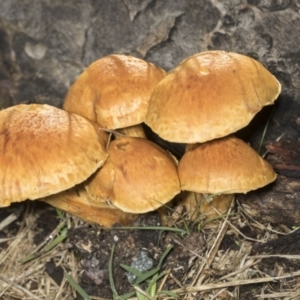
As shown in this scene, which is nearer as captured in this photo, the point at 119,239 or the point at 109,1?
the point at 119,239

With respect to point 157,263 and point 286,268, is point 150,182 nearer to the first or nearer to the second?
point 157,263

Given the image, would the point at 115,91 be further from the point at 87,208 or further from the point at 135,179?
the point at 87,208

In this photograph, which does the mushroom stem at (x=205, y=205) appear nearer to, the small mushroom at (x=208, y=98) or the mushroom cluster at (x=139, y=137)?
the mushroom cluster at (x=139, y=137)

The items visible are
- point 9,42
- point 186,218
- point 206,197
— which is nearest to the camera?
point 206,197

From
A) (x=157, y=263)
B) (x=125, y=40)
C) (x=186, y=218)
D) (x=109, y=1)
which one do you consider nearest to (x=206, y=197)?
(x=186, y=218)

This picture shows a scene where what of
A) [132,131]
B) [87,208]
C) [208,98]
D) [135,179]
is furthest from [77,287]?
[208,98]
